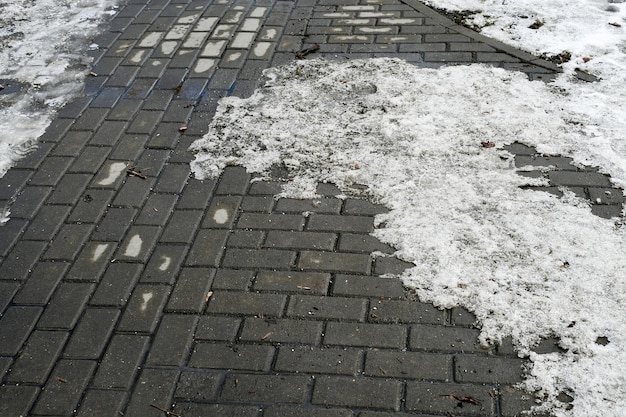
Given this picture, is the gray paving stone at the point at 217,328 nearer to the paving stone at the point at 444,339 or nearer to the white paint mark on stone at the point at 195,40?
the paving stone at the point at 444,339

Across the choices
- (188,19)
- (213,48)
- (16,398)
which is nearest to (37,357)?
(16,398)

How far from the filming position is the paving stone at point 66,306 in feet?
11.5

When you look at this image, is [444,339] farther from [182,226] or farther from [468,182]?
[182,226]

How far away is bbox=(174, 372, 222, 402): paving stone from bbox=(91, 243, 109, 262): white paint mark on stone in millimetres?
1046

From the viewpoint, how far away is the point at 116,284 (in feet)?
12.1

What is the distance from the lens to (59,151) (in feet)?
15.6

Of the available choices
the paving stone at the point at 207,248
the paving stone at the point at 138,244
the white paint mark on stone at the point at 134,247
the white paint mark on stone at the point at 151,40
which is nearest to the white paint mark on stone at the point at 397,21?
the white paint mark on stone at the point at 151,40

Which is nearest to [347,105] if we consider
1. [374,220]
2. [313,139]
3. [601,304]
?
[313,139]

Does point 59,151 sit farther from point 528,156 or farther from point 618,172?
point 618,172

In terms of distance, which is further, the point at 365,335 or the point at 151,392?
the point at 365,335

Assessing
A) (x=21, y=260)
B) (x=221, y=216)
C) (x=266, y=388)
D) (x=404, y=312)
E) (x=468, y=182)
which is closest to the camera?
(x=266, y=388)

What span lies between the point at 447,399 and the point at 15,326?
2.24 m

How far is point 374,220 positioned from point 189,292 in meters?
1.18

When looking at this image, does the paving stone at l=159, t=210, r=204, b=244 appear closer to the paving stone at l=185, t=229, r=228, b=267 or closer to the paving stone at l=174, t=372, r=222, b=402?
the paving stone at l=185, t=229, r=228, b=267
